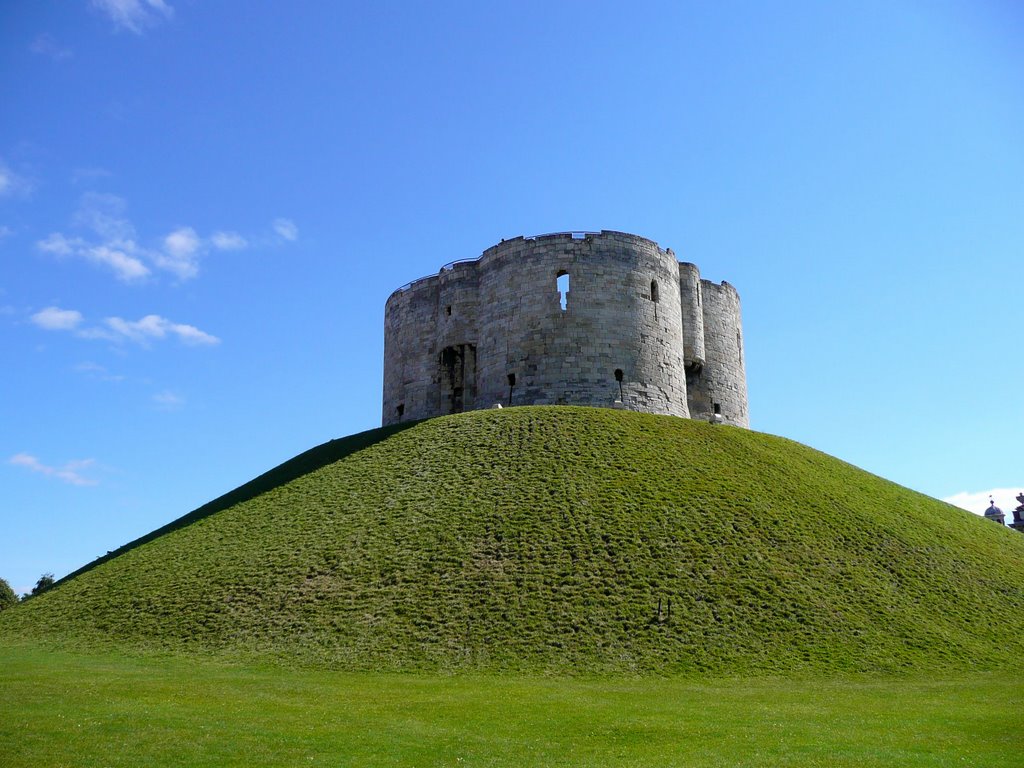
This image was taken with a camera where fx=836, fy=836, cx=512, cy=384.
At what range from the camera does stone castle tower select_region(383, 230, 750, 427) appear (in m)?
42.6

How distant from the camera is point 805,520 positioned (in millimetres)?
31797

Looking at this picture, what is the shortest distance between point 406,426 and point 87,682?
23.9 meters

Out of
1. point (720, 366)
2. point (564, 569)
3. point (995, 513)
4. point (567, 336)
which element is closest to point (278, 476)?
point (567, 336)

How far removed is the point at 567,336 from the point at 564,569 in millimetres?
18102

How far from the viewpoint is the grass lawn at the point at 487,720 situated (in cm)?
1342

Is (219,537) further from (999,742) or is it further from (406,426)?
(999,742)

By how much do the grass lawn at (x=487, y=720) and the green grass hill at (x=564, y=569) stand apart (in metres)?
1.92

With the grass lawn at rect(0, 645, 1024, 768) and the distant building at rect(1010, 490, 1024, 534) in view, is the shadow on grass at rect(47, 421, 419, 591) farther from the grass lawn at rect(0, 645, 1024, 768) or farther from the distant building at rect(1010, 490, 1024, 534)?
the distant building at rect(1010, 490, 1024, 534)

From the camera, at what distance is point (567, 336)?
42719 millimetres

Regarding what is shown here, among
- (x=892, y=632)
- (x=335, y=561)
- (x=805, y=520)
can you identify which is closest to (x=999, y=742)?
(x=892, y=632)

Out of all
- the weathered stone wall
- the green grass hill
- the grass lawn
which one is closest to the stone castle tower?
the weathered stone wall

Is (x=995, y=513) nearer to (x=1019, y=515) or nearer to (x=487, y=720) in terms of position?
(x=1019, y=515)

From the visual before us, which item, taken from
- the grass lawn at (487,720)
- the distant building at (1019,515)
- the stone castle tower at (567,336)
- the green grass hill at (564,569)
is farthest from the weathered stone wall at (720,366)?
the distant building at (1019,515)

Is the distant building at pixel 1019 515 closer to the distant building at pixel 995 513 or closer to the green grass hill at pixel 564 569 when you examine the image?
the distant building at pixel 995 513
